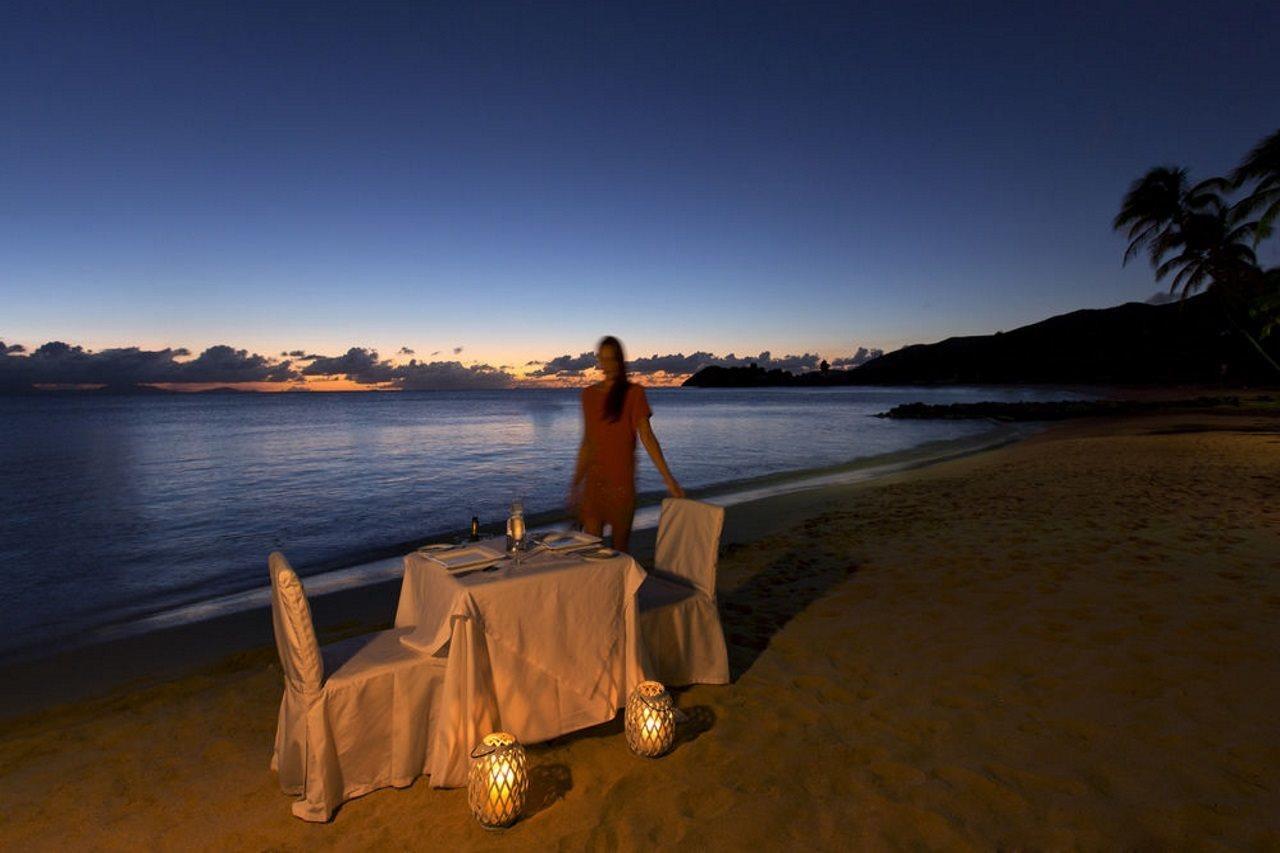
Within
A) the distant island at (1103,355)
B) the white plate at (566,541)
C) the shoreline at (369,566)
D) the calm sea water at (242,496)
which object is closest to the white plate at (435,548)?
the white plate at (566,541)

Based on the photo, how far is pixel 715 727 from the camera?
3.43 metres

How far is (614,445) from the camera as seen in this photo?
4.32m

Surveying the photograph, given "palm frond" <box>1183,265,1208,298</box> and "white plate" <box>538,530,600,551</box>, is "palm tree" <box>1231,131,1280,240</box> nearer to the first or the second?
"palm frond" <box>1183,265,1208,298</box>

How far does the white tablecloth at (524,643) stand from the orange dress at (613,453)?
108 cm

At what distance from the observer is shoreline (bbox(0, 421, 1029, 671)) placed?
20.0 feet

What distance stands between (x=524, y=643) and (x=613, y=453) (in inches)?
64.0

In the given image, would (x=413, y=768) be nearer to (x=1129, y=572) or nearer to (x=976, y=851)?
(x=976, y=851)

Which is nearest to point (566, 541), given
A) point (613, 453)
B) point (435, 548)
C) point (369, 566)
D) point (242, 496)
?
point (435, 548)

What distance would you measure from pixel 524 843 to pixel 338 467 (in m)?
20.6

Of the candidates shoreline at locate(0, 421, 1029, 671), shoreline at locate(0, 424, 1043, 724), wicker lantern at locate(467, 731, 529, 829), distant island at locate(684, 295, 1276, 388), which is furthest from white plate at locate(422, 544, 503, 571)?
distant island at locate(684, 295, 1276, 388)

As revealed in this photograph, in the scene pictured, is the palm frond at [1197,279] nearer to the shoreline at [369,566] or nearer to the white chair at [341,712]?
the shoreline at [369,566]

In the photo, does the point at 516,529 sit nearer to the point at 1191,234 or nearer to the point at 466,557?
the point at 466,557

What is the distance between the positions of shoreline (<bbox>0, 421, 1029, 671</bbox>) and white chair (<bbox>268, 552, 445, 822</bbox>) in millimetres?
3289

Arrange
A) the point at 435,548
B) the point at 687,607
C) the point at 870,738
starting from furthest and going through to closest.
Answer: the point at 687,607 → the point at 435,548 → the point at 870,738
